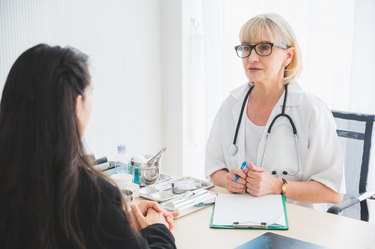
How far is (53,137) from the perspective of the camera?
875 millimetres

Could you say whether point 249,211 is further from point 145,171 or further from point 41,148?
point 41,148

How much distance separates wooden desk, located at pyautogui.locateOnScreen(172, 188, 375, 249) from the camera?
1287 mm

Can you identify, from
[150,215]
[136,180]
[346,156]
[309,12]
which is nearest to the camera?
[150,215]

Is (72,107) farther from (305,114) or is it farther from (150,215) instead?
(305,114)

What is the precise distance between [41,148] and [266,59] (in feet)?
3.96

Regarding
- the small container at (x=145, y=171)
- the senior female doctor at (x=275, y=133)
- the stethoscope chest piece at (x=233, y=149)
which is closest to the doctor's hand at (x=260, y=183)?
the senior female doctor at (x=275, y=133)

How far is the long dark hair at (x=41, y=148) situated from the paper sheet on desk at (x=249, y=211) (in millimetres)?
643

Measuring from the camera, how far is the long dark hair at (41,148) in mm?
870

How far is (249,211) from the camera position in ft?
4.90

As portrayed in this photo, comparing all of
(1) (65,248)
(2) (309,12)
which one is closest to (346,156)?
(2) (309,12)

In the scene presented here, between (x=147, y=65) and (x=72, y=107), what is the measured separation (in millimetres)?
2303

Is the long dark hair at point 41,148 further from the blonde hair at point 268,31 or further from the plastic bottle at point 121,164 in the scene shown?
Answer: the blonde hair at point 268,31

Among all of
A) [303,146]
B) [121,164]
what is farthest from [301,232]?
[121,164]

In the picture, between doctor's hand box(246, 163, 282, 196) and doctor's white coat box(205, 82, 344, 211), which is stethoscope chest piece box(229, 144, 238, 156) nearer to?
doctor's white coat box(205, 82, 344, 211)
